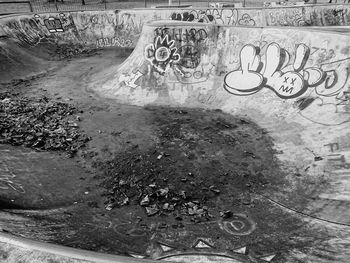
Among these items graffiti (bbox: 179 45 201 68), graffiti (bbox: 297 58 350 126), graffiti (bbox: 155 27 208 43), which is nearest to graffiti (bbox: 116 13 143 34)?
graffiti (bbox: 155 27 208 43)

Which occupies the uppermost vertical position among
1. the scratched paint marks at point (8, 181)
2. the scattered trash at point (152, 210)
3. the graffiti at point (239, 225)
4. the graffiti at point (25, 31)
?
the graffiti at point (25, 31)

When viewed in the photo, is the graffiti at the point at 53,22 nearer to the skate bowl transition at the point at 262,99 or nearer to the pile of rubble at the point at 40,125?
the skate bowl transition at the point at 262,99

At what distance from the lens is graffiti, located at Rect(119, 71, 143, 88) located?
15.0 metres

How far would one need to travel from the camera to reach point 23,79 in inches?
698

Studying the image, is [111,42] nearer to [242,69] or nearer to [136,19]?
[136,19]

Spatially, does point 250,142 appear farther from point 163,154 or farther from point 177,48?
point 177,48

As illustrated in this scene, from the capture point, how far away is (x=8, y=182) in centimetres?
806


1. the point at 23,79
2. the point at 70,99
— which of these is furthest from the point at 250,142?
the point at 23,79

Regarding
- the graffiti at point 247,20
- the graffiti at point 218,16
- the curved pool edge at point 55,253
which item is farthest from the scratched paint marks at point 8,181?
the graffiti at point 247,20

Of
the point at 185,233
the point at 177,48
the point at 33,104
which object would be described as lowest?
the point at 185,233

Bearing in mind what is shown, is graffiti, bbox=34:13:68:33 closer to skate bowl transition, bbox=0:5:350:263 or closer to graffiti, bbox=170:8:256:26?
skate bowl transition, bbox=0:5:350:263

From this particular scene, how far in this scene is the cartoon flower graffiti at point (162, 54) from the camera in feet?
48.1

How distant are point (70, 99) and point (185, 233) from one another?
10.5 metres

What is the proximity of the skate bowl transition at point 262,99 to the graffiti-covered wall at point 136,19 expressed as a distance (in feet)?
17.9
